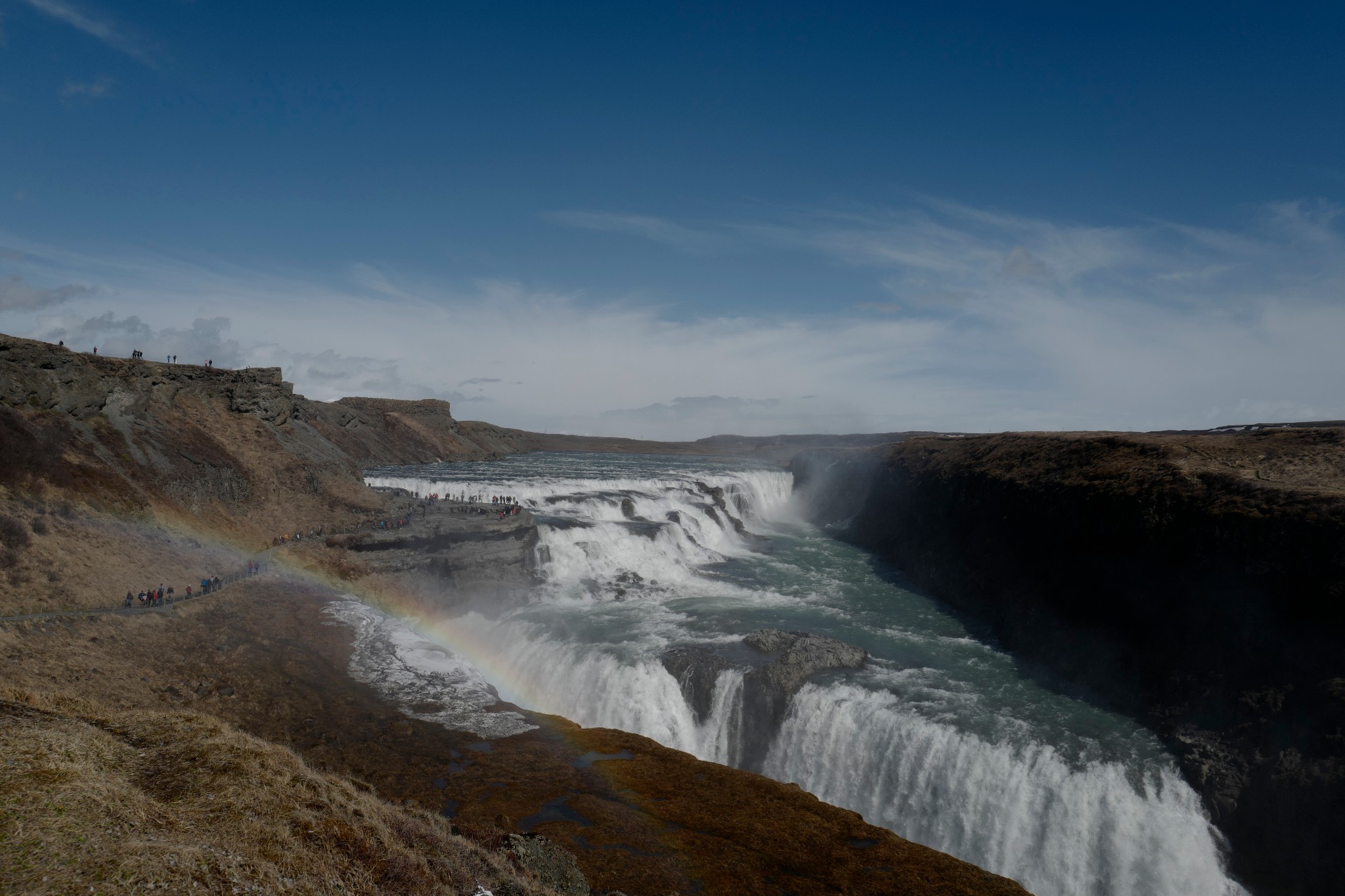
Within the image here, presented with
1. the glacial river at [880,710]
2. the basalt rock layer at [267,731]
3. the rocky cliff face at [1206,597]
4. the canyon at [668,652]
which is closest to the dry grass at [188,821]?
the basalt rock layer at [267,731]

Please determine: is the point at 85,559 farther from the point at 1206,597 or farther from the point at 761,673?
the point at 1206,597

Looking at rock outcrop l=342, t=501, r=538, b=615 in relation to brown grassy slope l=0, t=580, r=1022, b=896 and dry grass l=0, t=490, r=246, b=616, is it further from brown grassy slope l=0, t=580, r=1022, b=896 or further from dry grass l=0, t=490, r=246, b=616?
brown grassy slope l=0, t=580, r=1022, b=896

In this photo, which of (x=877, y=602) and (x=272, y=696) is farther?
(x=877, y=602)

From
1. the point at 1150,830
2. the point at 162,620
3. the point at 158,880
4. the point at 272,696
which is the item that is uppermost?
the point at 158,880

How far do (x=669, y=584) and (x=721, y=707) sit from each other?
14.5 meters

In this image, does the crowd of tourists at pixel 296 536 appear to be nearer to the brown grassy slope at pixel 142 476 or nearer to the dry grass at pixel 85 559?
the brown grassy slope at pixel 142 476

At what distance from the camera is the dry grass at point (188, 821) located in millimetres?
→ 7316

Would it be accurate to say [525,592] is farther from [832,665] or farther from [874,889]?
[874,889]

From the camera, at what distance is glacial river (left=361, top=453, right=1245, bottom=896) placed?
1717cm

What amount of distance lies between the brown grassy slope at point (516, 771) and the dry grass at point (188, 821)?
3.43ft

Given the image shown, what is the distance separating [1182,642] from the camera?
22453mm

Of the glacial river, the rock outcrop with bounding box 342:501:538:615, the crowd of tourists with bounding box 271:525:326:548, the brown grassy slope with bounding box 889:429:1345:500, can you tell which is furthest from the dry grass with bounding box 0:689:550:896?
the brown grassy slope with bounding box 889:429:1345:500

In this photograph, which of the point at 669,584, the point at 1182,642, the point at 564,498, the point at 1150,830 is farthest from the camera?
the point at 564,498

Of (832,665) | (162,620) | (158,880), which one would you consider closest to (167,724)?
(158,880)
